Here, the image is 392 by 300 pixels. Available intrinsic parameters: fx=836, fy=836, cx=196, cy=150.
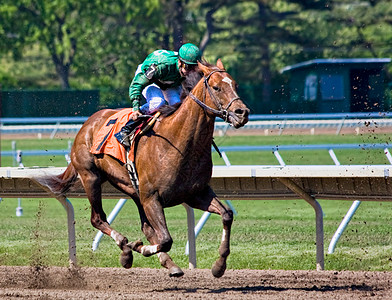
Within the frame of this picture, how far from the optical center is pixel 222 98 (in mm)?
4984

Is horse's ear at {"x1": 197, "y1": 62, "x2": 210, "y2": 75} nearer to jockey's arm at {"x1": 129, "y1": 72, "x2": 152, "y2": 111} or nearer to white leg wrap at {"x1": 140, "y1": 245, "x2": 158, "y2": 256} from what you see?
jockey's arm at {"x1": 129, "y1": 72, "x2": 152, "y2": 111}

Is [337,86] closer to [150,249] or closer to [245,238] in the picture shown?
[245,238]

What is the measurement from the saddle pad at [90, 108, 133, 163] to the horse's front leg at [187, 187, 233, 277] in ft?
2.27

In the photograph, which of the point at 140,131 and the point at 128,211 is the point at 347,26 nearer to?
the point at 128,211

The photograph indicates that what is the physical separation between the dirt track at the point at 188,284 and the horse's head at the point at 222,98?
1078 mm

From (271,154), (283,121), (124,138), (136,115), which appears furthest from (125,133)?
(271,154)

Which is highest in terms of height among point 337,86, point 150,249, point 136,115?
point 136,115

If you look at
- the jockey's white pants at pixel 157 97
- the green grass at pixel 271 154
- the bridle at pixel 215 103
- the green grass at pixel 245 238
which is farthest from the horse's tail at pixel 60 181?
the green grass at pixel 271 154

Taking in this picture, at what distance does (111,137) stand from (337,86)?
54.7 feet

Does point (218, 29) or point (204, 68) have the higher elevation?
point (204, 68)

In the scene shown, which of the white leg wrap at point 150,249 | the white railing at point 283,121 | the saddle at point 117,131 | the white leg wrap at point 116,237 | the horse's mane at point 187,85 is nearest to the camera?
the white leg wrap at point 150,249

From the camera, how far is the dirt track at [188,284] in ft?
16.7

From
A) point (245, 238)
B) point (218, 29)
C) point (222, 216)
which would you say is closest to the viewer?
point (222, 216)

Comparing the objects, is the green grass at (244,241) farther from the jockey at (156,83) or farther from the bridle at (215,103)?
the bridle at (215,103)
